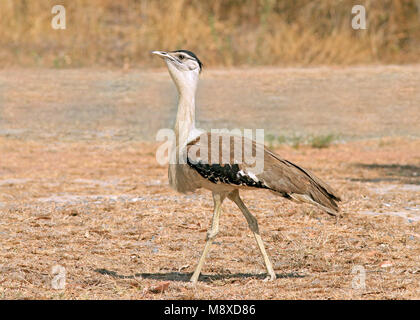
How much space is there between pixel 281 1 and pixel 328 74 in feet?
6.90

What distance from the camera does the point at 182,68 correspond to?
5.96 meters

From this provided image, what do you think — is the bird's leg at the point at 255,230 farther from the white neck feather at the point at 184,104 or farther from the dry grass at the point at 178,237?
the white neck feather at the point at 184,104

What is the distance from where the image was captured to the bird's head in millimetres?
5938

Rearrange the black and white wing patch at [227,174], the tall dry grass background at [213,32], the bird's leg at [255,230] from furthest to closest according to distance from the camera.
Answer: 1. the tall dry grass background at [213,32]
2. the bird's leg at [255,230]
3. the black and white wing patch at [227,174]

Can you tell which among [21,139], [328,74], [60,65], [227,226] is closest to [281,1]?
[328,74]

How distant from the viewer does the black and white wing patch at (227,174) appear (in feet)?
18.7

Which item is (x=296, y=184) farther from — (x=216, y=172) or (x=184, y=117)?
(x=184, y=117)

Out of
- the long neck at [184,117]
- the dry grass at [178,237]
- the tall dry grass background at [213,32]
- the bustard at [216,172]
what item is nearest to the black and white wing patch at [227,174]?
the bustard at [216,172]

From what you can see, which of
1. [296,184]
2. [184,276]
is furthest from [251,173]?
[184,276]

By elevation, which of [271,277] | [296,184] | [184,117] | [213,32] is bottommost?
[271,277]

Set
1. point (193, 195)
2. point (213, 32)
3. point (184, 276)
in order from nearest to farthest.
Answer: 1. point (184, 276)
2. point (193, 195)
3. point (213, 32)

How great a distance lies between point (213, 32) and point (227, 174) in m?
9.08

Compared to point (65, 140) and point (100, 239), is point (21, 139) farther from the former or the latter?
point (100, 239)

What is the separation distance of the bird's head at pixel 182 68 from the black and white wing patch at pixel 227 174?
0.60m
